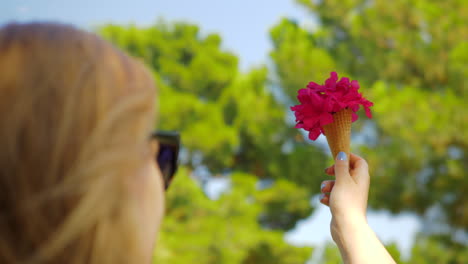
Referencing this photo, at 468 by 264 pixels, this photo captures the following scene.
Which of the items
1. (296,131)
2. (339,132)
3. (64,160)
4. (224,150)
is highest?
(296,131)

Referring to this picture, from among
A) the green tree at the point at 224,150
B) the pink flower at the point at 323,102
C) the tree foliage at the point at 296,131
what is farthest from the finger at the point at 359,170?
the green tree at the point at 224,150

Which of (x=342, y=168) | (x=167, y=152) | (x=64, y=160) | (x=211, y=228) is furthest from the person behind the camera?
(x=211, y=228)

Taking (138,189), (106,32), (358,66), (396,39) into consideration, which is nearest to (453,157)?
(396,39)

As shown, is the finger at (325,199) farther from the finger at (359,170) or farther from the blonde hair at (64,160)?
the blonde hair at (64,160)

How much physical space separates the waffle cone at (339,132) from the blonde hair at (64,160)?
76cm

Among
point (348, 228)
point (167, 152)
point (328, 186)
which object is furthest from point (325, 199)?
point (167, 152)

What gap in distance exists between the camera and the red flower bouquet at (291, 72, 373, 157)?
119 centimetres

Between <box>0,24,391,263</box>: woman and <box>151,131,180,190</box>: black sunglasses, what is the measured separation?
0.13m

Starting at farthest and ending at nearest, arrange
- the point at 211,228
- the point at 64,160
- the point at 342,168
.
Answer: the point at 211,228
the point at 342,168
the point at 64,160

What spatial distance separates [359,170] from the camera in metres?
1.11

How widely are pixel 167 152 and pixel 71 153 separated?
230mm

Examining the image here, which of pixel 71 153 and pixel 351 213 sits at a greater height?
pixel 351 213

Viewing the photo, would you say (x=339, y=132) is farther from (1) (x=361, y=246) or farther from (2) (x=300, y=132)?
(2) (x=300, y=132)

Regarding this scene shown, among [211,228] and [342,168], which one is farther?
[211,228]
